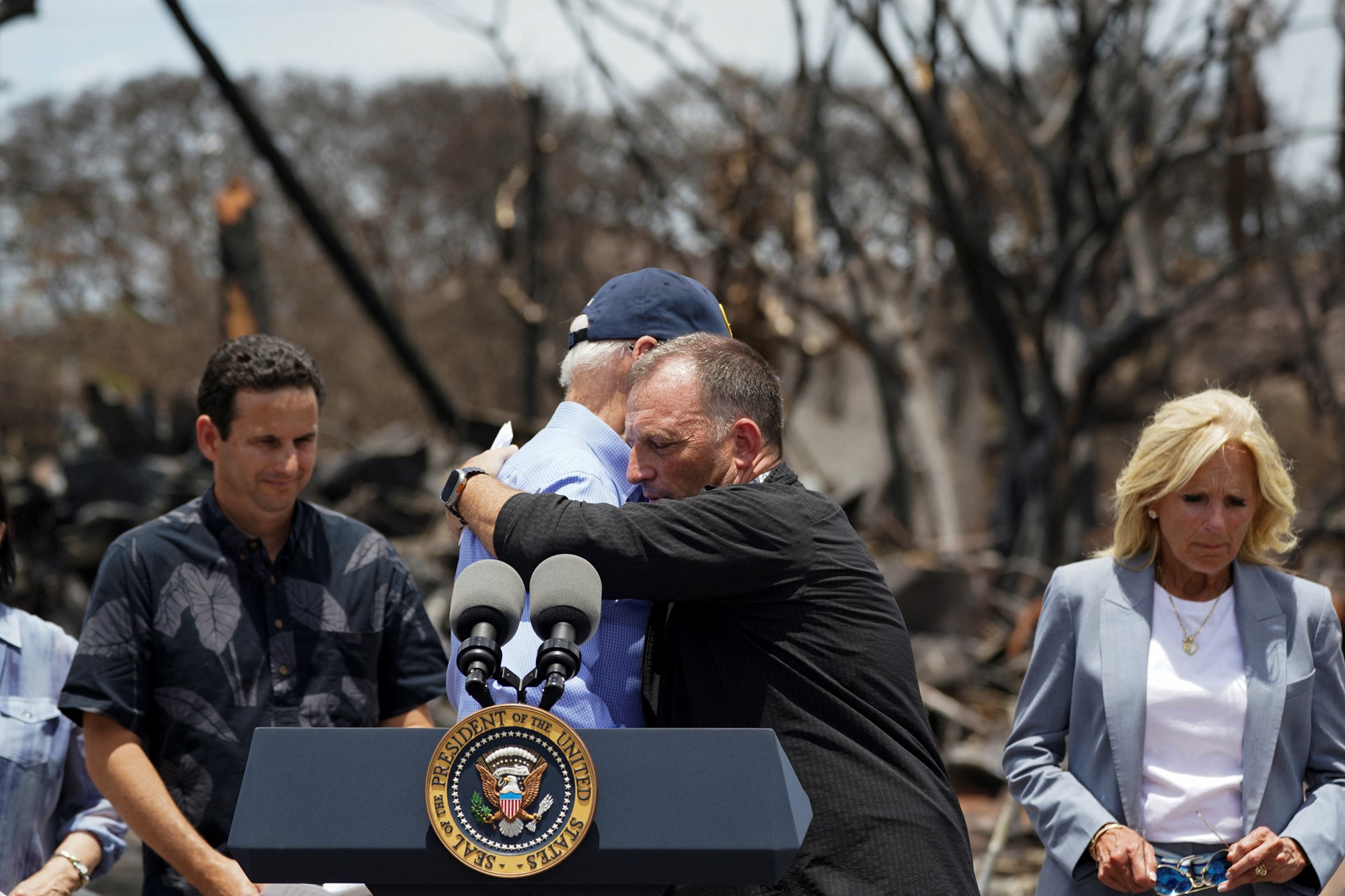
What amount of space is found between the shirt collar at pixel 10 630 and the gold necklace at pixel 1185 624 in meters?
2.62

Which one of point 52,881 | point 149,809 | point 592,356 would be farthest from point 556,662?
point 52,881

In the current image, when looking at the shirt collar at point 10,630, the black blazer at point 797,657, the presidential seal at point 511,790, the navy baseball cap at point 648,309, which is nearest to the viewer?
the presidential seal at point 511,790

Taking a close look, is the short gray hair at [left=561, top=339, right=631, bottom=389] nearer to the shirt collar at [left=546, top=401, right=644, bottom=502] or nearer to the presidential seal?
the shirt collar at [left=546, top=401, right=644, bottom=502]

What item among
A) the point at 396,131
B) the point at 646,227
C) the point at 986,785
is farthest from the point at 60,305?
the point at 986,785

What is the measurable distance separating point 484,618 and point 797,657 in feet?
2.03

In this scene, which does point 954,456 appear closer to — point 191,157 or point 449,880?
point 191,157

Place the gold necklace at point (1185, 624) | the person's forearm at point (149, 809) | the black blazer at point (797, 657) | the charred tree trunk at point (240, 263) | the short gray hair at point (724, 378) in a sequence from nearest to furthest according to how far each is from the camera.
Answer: the black blazer at point (797, 657), the short gray hair at point (724, 378), the person's forearm at point (149, 809), the gold necklace at point (1185, 624), the charred tree trunk at point (240, 263)

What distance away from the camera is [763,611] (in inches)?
93.8

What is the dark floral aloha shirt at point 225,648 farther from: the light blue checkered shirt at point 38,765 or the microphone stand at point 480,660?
the microphone stand at point 480,660

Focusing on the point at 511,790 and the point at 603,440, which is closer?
the point at 511,790

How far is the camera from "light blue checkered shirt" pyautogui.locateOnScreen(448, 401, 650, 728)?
2.28 m

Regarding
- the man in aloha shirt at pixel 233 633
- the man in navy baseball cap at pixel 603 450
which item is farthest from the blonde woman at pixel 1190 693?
the man in aloha shirt at pixel 233 633

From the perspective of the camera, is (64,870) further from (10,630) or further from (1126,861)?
(1126,861)

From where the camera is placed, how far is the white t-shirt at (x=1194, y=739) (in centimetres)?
318
